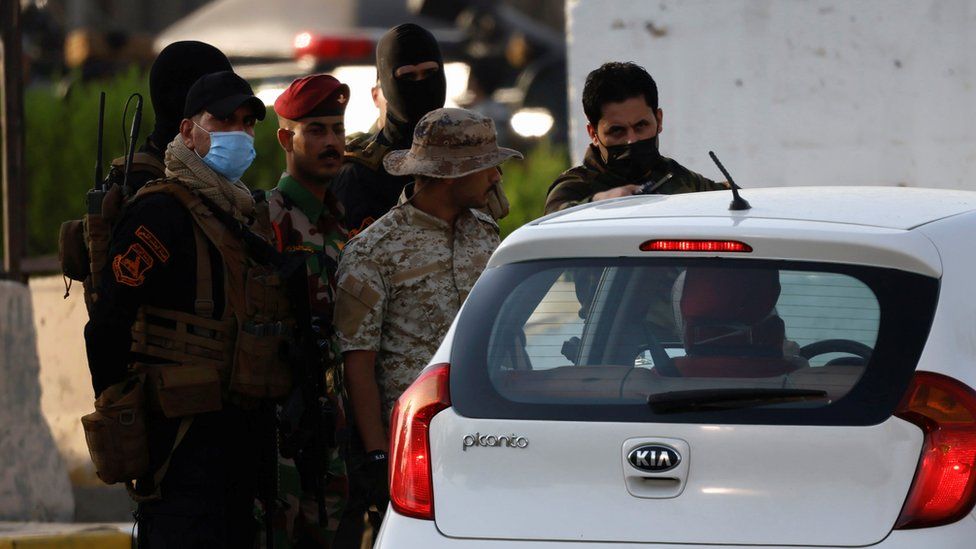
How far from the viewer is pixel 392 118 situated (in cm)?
669

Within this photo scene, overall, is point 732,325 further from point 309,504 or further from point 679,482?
point 309,504

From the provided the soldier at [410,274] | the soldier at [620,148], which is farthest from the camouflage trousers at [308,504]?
the soldier at [620,148]

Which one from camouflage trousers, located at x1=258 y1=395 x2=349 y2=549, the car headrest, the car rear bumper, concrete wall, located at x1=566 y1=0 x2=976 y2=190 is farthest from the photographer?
concrete wall, located at x1=566 y1=0 x2=976 y2=190

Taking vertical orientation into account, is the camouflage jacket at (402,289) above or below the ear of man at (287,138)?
below

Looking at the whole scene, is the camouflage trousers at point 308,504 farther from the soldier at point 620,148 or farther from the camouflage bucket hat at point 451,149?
the soldier at point 620,148

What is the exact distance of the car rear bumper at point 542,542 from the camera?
3.69 meters

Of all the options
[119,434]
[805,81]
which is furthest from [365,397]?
[805,81]

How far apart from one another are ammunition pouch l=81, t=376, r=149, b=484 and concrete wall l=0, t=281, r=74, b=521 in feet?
10.7

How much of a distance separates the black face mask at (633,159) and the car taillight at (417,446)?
74.1 inches

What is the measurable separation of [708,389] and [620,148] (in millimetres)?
2202

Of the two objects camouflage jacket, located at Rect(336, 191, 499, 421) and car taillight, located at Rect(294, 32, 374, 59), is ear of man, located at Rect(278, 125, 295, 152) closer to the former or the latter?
camouflage jacket, located at Rect(336, 191, 499, 421)

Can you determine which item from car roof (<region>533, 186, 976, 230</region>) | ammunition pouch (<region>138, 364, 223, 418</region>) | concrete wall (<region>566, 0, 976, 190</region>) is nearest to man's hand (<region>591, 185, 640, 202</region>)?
car roof (<region>533, 186, 976, 230</region>)

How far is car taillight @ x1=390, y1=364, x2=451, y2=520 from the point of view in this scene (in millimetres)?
4152

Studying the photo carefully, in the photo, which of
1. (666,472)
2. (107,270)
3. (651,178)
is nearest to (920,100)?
(651,178)
